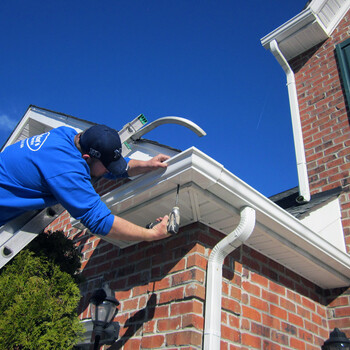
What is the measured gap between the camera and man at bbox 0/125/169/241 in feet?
6.98

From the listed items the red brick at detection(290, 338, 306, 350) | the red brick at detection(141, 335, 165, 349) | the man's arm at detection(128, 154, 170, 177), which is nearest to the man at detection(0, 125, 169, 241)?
the man's arm at detection(128, 154, 170, 177)

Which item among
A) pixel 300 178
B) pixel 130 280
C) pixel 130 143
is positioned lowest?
pixel 130 280

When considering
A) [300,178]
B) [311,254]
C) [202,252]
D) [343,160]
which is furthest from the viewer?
[300,178]

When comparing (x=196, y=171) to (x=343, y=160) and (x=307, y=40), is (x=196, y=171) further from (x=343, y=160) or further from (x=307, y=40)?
(x=307, y=40)

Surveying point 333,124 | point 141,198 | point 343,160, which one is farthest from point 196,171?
point 333,124

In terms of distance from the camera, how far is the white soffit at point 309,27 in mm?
5914

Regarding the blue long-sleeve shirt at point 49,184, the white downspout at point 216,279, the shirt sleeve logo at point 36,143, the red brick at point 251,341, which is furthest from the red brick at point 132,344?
the shirt sleeve logo at point 36,143

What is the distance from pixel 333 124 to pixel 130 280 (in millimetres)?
3615

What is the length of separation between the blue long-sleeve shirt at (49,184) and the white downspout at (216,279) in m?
0.84

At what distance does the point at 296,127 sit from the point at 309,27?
1.77 meters

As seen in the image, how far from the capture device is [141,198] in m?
2.79

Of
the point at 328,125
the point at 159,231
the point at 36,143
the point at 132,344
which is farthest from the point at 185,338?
the point at 328,125

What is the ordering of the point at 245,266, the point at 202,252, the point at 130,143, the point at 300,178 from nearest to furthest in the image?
the point at 202,252 → the point at 245,266 → the point at 130,143 → the point at 300,178

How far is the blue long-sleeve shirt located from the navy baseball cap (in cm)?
9
